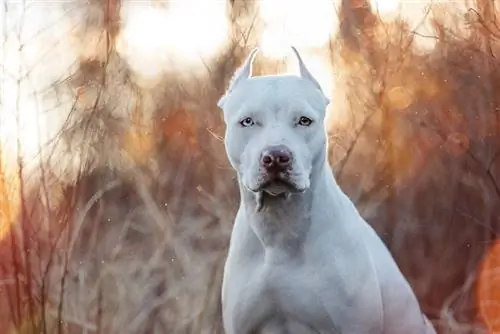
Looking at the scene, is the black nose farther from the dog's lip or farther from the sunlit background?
the sunlit background

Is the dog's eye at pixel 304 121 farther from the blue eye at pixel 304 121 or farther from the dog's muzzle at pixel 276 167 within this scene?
the dog's muzzle at pixel 276 167

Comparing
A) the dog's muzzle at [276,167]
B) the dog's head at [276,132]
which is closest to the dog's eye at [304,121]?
Answer: the dog's head at [276,132]

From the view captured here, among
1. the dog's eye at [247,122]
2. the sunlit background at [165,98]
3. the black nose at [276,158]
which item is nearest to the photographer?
the black nose at [276,158]

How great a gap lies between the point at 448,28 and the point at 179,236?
166 centimetres

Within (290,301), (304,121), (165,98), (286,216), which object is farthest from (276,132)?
(165,98)

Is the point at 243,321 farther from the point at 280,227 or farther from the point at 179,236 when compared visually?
the point at 179,236

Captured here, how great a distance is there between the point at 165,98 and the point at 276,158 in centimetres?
249

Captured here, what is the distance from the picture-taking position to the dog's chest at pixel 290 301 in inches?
71.9

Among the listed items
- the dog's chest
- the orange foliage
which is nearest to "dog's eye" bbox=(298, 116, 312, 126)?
the dog's chest

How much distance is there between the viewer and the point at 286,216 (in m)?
1.89

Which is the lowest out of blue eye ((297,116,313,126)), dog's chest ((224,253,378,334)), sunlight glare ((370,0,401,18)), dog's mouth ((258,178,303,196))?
dog's chest ((224,253,378,334))

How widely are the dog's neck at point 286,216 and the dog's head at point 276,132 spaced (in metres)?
0.06

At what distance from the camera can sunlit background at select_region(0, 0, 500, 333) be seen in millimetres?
3641

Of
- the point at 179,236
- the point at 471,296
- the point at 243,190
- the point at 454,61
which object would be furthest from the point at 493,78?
the point at 243,190
